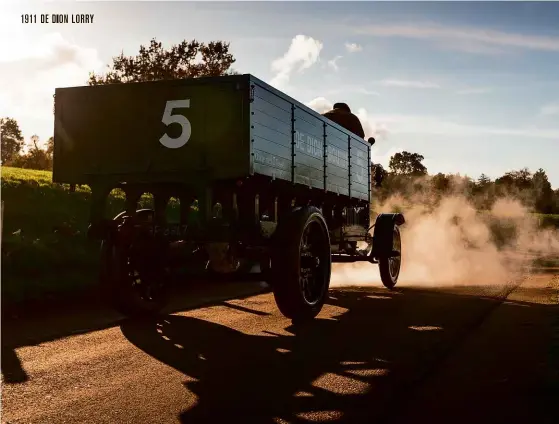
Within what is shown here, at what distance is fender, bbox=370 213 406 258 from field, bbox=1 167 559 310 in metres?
5.29

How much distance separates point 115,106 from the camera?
25.5 feet

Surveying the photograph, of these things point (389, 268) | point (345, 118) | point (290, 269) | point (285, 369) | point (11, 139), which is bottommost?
point (285, 369)

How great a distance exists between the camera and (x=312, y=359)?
5.80m

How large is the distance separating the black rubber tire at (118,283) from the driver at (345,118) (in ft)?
17.7

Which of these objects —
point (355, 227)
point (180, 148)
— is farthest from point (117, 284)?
point (355, 227)

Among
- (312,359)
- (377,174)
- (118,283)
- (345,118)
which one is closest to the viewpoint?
(312,359)

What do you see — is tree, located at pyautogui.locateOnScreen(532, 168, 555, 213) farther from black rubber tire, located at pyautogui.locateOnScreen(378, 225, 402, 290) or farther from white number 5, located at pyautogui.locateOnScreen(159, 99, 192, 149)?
white number 5, located at pyautogui.locateOnScreen(159, 99, 192, 149)

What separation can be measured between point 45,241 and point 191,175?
833 centimetres

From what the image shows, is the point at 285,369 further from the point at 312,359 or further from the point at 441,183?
the point at 441,183

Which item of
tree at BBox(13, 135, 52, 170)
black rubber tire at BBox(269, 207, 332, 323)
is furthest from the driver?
tree at BBox(13, 135, 52, 170)

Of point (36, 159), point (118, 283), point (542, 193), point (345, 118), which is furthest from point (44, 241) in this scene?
point (542, 193)

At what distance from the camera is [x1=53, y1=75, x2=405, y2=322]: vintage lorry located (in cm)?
719

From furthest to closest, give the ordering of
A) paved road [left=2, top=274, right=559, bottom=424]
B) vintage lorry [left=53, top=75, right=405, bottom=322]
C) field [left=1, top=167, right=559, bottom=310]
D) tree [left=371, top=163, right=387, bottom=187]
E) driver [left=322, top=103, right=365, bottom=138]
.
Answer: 1. tree [left=371, top=163, right=387, bottom=187]
2. driver [left=322, top=103, right=365, bottom=138]
3. field [left=1, top=167, right=559, bottom=310]
4. vintage lorry [left=53, top=75, right=405, bottom=322]
5. paved road [left=2, top=274, right=559, bottom=424]

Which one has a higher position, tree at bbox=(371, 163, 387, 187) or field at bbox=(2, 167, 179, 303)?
tree at bbox=(371, 163, 387, 187)
